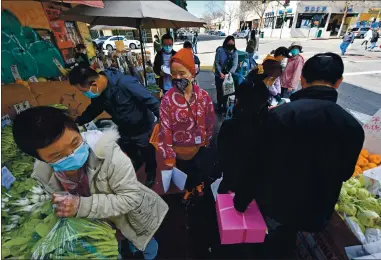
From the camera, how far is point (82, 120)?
2398mm

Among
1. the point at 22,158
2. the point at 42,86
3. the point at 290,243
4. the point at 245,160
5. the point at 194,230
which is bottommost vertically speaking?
the point at 194,230

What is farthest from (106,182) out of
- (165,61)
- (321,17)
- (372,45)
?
(321,17)

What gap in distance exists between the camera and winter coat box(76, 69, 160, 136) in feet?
7.13

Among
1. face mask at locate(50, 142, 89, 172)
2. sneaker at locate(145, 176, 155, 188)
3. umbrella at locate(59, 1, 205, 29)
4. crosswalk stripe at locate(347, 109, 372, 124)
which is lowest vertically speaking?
sneaker at locate(145, 176, 155, 188)

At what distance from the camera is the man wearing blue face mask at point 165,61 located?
15.1 feet

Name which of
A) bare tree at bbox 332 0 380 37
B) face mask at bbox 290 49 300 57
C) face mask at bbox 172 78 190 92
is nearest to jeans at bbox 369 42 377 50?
face mask at bbox 290 49 300 57

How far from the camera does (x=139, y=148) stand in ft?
8.48

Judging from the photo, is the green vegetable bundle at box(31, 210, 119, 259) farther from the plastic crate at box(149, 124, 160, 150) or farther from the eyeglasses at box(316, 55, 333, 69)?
the eyeglasses at box(316, 55, 333, 69)

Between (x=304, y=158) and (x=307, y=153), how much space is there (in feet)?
0.14

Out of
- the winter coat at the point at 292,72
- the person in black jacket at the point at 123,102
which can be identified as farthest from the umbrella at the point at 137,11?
the winter coat at the point at 292,72

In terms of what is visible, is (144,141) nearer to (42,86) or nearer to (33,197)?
(33,197)

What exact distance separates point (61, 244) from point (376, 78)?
35.2ft

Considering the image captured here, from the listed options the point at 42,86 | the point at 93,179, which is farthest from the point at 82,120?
the point at 93,179

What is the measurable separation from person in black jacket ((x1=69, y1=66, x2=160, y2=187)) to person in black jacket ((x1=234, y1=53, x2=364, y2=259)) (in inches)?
52.9
